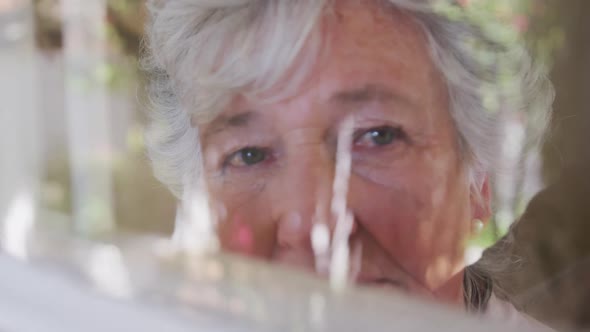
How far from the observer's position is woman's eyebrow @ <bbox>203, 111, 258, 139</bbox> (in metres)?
0.67

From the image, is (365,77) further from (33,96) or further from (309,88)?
(33,96)

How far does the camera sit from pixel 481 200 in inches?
27.0

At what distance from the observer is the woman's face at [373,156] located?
64cm

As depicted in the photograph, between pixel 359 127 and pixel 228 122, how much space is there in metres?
0.15

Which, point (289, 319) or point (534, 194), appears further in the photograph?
point (534, 194)

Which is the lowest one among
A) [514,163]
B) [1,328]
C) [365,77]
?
[1,328]

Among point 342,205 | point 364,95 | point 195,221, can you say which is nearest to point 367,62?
point 364,95

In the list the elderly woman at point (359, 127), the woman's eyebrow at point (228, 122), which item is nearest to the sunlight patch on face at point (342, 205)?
the elderly woman at point (359, 127)

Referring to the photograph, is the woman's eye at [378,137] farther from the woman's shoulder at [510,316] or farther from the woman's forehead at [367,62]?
the woman's shoulder at [510,316]

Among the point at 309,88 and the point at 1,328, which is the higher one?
the point at 309,88

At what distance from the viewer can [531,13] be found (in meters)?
0.76

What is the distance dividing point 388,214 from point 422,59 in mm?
174

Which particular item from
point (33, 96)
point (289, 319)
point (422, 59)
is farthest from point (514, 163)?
point (33, 96)

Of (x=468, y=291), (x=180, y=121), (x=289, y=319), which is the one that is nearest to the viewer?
(x=289, y=319)
